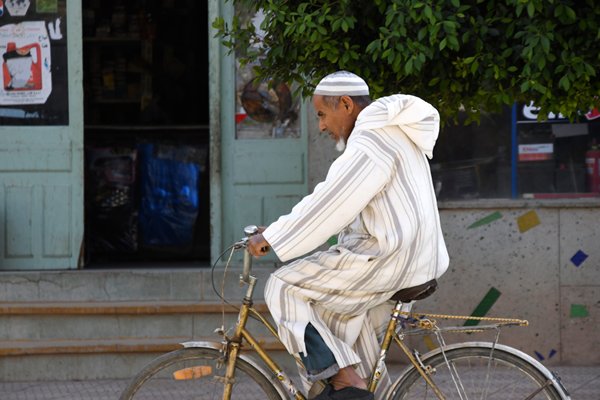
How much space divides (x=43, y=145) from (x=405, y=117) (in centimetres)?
426

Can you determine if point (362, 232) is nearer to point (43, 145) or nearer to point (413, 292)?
point (413, 292)

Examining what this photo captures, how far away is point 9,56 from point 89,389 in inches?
97.8

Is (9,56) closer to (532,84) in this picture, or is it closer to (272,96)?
(272,96)

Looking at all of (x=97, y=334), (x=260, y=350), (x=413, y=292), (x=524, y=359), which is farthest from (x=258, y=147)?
(x=524, y=359)

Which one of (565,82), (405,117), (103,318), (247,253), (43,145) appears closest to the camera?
(405,117)

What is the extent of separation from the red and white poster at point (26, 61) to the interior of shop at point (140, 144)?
95 cm

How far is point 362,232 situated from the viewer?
4379 millimetres

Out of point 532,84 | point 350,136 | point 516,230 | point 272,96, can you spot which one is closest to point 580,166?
point 516,230

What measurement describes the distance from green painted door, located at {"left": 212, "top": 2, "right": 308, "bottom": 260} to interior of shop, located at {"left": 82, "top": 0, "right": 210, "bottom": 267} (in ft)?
3.23

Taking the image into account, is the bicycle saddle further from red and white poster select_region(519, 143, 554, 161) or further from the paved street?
red and white poster select_region(519, 143, 554, 161)

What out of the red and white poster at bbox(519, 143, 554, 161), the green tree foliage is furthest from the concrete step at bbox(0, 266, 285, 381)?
the green tree foliage

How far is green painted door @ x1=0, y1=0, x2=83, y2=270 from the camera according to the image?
7.88m

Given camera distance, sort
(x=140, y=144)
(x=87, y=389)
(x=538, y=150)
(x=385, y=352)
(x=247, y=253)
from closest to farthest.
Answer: (x=247, y=253)
(x=385, y=352)
(x=87, y=389)
(x=538, y=150)
(x=140, y=144)

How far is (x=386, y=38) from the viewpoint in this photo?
186 inches
